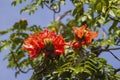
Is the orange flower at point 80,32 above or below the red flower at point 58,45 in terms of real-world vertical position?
above

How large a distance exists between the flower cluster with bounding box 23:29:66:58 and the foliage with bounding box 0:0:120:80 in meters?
0.07

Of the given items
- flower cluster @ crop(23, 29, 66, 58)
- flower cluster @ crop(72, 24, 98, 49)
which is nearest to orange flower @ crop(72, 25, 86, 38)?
flower cluster @ crop(72, 24, 98, 49)

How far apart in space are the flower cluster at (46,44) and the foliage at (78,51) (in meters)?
0.07

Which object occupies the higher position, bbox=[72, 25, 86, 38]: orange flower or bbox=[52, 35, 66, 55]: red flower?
bbox=[72, 25, 86, 38]: orange flower

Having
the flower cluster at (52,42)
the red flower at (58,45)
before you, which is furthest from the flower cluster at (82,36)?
the red flower at (58,45)

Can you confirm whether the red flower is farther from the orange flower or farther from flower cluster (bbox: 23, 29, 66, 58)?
the orange flower

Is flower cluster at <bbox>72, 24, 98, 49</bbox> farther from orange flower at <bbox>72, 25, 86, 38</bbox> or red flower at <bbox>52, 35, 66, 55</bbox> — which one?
red flower at <bbox>52, 35, 66, 55</bbox>

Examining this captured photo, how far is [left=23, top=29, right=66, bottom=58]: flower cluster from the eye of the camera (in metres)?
3.94

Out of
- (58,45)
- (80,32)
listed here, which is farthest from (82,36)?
(58,45)

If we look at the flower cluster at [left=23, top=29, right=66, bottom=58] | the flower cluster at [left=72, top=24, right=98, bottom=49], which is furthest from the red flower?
the flower cluster at [left=72, top=24, right=98, bottom=49]

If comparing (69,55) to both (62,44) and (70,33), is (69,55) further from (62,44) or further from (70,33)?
(70,33)

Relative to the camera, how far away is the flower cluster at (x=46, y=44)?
3943 mm

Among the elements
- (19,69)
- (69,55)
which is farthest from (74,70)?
(19,69)

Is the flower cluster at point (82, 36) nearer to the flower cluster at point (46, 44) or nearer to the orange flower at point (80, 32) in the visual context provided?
the orange flower at point (80, 32)
